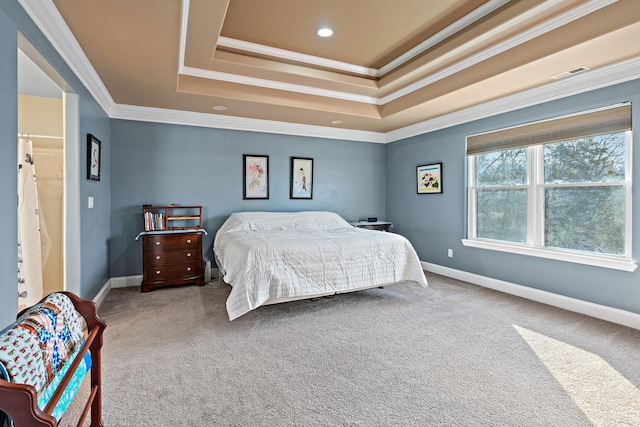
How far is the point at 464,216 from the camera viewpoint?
4.65 m

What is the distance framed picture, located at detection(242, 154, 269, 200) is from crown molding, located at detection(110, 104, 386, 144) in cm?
45

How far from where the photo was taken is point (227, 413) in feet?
5.92

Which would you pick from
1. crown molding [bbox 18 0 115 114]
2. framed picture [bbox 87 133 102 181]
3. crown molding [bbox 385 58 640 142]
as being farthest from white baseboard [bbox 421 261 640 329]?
crown molding [bbox 18 0 115 114]

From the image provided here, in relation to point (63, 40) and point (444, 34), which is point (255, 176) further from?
point (444, 34)

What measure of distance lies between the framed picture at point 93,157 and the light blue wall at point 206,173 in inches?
31.4

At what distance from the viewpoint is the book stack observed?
4.19 m

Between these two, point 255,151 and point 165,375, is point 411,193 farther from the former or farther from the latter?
point 165,375

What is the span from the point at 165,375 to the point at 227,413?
2.10ft

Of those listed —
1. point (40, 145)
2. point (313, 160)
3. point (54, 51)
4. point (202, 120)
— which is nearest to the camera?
point (54, 51)

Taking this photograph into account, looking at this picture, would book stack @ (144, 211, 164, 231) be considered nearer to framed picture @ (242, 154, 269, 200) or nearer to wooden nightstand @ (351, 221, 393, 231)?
framed picture @ (242, 154, 269, 200)

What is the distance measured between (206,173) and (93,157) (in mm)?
1568

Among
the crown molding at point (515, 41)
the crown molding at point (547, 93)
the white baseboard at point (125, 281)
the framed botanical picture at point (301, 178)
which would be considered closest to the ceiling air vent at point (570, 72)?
the crown molding at point (547, 93)

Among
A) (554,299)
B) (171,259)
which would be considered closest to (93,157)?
(171,259)

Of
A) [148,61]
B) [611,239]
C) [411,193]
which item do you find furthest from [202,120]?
[611,239]
